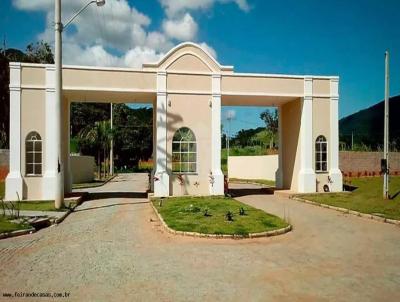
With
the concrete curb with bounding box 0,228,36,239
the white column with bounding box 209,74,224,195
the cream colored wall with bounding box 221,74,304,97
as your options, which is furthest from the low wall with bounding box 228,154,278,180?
the concrete curb with bounding box 0,228,36,239

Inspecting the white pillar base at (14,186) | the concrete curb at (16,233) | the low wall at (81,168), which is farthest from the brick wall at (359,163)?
the concrete curb at (16,233)

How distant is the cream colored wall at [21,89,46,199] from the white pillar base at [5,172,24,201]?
0.73 feet

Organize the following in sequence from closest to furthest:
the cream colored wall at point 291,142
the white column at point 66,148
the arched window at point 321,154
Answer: the white column at point 66,148 < the arched window at point 321,154 < the cream colored wall at point 291,142

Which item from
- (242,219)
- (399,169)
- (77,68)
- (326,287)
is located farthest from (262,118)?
(326,287)

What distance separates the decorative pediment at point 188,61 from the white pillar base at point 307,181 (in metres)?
6.38

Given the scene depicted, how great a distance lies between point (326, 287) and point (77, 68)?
49.8 feet

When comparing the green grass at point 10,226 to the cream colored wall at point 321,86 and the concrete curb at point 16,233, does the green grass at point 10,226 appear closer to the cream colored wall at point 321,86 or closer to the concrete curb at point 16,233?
the concrete curb at point 16,233

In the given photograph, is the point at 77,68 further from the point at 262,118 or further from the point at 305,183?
the point at 262,118

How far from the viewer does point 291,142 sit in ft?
72.0

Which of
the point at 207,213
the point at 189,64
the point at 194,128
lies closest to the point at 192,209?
the point at 207,213

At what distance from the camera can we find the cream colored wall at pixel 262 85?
1973 centimetres

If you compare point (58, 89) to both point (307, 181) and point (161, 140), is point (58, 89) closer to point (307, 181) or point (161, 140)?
point (161, 140)

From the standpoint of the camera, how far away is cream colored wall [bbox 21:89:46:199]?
17.9 meters

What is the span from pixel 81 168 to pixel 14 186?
17.0 m
